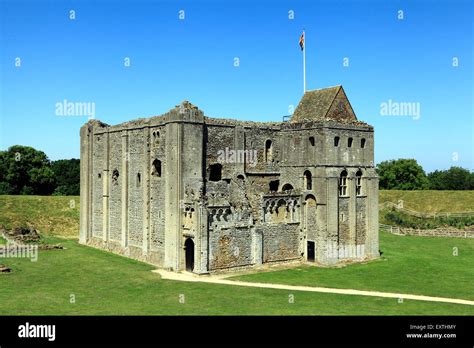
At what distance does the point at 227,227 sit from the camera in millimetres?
37094

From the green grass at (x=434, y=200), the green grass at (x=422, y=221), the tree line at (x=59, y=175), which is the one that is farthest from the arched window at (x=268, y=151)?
the tree line at (x=59, y=175)

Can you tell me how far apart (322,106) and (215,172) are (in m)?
10.6

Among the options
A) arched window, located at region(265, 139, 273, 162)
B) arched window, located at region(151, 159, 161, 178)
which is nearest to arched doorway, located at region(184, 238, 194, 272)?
arched window, located at region(151, 159, 161, 178)

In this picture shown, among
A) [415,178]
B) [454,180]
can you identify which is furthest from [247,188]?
[454,180]

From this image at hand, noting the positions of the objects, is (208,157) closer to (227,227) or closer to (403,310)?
(227,227)

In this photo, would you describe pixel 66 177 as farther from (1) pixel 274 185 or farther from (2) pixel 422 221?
(2) pixel 422 221

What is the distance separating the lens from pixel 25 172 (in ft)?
288

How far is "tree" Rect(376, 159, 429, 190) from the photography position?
361 ft

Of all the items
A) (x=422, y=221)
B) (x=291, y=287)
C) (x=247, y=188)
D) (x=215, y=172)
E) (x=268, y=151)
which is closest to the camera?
(x=291, y=287)

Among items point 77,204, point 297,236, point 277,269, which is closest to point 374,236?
point 297,236

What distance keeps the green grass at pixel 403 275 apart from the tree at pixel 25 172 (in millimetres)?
61656

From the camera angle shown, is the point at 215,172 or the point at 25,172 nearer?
the point at 215,172

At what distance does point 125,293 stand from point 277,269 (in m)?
12.9
